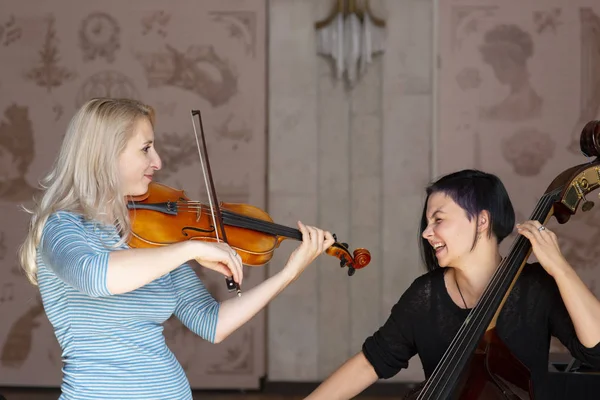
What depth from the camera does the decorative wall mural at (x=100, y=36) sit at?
478 centimetres

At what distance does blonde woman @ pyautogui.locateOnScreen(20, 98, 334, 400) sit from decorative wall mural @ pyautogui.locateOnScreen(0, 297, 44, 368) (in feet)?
10.6

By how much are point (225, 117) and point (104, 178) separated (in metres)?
3.01

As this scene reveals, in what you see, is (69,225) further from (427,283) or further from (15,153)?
(15,153)

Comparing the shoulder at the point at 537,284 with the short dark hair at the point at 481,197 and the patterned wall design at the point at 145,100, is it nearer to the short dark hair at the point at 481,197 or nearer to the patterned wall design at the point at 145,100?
the short dark hair at the point at 481,197

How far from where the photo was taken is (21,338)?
4.86 m

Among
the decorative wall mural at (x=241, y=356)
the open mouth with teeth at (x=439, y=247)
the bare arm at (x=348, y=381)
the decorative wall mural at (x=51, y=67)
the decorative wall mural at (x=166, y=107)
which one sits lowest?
the decorative wall mural at (x=241, y=356)

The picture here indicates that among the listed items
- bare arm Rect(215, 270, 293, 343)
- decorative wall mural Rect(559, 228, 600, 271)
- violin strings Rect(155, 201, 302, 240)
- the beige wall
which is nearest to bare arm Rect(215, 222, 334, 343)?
bare arm Rect(215, 270, 293, 343)

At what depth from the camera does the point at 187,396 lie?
1.88m

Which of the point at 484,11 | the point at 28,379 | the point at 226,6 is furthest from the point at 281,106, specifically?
the point at 28,379

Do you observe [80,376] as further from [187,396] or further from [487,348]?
[487,348]

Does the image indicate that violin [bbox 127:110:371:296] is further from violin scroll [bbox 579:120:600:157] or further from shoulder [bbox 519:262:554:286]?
violin scroll [bbox 579:120:600:157]

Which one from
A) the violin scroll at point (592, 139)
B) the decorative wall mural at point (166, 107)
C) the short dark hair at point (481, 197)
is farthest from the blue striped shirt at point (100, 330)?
the decorative wall mural at point (166, 107)

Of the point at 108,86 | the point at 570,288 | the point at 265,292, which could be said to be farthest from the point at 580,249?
the point at 265,292

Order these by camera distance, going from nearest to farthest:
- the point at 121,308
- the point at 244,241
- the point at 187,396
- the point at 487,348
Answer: the point at 487,348
the point at 121,308
the point at 187,396
the point at 244,241
